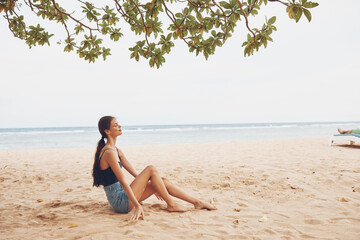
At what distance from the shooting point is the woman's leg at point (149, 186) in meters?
3.02

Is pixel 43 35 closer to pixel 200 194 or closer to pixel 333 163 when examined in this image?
pixel 200 194

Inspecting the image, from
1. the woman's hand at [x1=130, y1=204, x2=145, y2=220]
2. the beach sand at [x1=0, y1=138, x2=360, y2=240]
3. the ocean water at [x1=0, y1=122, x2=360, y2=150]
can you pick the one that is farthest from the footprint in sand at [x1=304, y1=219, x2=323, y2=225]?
the ocean water at [x1=0, y1=122, x2=360, y2=150]

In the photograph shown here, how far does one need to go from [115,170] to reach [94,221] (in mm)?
624

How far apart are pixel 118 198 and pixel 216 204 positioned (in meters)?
1.39

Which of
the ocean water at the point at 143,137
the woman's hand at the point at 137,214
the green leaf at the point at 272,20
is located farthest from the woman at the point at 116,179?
the ocean water at the point at 143,137

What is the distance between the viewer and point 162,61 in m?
3.09

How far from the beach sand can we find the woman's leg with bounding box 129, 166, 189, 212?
161mm

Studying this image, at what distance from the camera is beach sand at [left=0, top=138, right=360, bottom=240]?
253 cm

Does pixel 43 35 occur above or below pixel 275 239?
above

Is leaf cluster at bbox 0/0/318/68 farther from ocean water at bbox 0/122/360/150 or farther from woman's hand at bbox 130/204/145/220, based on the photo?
ocean water at bbox 0/122/360/150

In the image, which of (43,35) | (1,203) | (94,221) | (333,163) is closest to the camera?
(94,221)

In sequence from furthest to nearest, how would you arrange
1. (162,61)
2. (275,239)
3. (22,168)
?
(22,168)
(162,61)
(275,239)

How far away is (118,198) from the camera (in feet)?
9.96

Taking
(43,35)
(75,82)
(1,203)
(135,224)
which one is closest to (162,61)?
(135,224)
